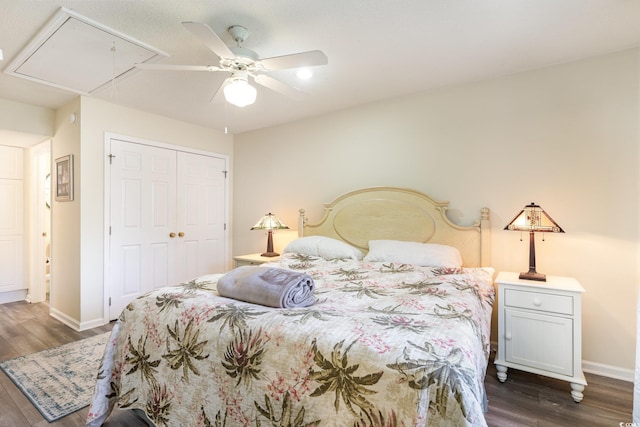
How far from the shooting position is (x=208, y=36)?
1594mm

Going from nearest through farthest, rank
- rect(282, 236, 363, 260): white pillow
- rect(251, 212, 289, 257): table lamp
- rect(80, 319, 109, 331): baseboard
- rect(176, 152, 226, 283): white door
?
rect(282, 236, 363, 260): white pillow < rect(80, 319, 109, 331): baseboard < rect(251, 212, 289, 257): table lamp < rect(176, 152, 226, 283): white door

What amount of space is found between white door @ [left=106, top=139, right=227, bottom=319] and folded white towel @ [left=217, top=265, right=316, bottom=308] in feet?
7.89

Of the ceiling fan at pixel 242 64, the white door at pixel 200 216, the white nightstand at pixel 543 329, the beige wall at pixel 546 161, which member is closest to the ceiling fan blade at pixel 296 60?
the ceiling fan at pixel 242 64

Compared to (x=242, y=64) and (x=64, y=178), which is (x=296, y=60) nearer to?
(x=242, y=64)

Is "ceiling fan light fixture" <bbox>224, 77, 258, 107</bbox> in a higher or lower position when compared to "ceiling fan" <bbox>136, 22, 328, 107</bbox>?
lower

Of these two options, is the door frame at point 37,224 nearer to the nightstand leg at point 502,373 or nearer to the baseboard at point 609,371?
the nightstand leg at point 502,373

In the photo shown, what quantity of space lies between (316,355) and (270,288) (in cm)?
51

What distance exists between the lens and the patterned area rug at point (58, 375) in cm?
196

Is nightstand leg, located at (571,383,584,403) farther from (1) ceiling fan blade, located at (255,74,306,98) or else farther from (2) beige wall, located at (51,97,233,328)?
(2) beige wall, located at (51,97,233,328)

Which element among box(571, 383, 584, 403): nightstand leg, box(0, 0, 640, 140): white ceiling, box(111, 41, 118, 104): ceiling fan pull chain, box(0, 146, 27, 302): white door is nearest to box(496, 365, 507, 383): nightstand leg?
box(571, 383, 584, 403): nightstand leg

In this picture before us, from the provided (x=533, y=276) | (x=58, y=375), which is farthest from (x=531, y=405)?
(x=58, y=375)

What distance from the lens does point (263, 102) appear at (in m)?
3.39

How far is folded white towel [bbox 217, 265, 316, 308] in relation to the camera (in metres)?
1.53

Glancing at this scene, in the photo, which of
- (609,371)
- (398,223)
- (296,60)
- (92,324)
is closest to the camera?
(296,60)
